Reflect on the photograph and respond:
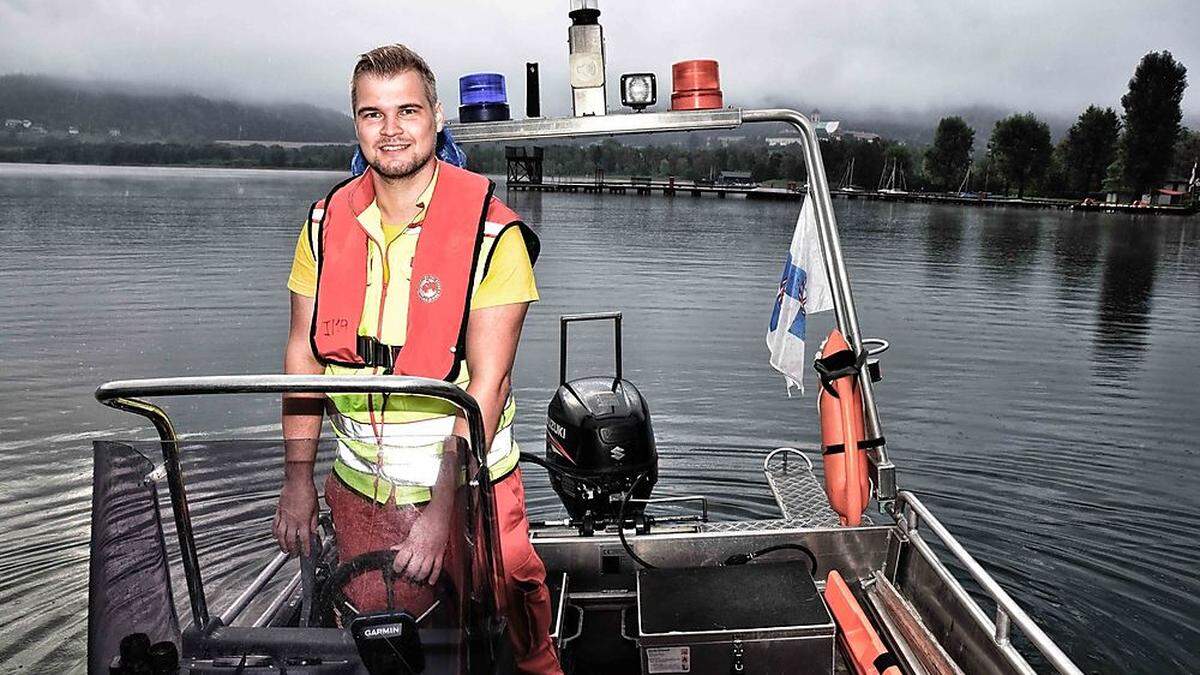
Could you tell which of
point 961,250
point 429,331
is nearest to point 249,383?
point 429,331

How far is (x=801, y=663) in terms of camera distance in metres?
2.87

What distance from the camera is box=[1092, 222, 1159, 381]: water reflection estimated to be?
A: 12.8 meters

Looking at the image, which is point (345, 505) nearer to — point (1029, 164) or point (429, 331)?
point (429, 331)

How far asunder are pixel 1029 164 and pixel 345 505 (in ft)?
418

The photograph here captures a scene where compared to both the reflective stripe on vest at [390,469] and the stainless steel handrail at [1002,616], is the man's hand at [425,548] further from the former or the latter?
the stainless steel handrail at [1002,616]

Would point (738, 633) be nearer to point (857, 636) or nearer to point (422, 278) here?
point (857, 636)

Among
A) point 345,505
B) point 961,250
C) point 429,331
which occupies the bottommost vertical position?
point 961,250

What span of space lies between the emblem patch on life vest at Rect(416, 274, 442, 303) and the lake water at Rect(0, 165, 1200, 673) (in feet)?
2.19

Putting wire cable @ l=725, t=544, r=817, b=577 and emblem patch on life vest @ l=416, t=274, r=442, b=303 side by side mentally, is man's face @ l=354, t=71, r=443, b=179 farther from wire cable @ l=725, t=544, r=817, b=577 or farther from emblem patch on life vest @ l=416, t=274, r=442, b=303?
wire cable @ l=725, t=544, r=817, b=577

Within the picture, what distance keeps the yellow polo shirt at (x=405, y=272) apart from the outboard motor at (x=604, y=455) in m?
1.74

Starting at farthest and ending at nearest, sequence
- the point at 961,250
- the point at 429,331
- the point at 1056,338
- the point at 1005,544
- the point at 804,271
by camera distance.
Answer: the point at 961,250
the point at 1056,338
the point at 1005,544
the point at 804,271
the point at 429,331

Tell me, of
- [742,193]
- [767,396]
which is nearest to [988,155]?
[742,193]

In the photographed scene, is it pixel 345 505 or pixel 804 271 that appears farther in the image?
pixel 804 271

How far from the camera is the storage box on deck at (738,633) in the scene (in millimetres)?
2846
